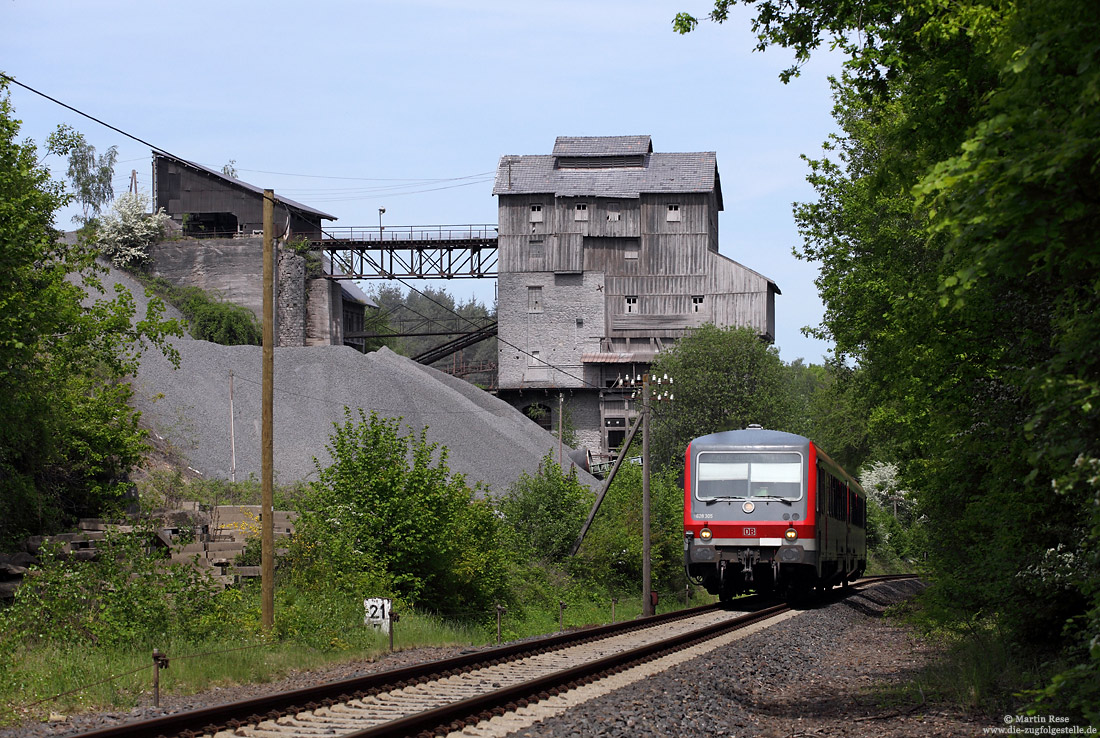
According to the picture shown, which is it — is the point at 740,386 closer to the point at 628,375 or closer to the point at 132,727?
the point at 628,375

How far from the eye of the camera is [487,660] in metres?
14.4

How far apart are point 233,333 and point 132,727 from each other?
59052mm

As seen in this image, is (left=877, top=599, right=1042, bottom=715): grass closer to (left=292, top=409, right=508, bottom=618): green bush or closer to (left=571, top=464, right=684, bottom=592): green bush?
(left=292, top=409, right=508, bottom=618): green bush

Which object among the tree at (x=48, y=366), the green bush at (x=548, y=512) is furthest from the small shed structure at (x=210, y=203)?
the tree at (x=48, y=366)

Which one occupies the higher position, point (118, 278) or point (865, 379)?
point (118, 278)

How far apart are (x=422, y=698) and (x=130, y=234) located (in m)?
66.6

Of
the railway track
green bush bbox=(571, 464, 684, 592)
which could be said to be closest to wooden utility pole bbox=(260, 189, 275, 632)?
the railway track

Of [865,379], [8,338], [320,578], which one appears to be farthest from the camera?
[865,379]

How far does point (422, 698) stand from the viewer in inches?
435

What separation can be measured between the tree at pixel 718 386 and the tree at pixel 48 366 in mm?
41916

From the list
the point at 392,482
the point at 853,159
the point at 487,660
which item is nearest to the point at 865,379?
the point at 853,159

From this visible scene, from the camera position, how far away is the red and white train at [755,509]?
21.8 meters

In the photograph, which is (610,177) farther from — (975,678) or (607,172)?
(975,678)

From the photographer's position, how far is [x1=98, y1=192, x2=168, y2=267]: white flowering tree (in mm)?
69938
